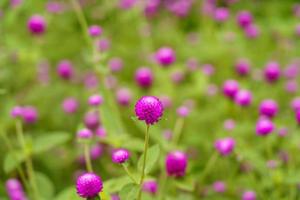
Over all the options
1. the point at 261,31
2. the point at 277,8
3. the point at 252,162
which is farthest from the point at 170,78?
the point at 277,8

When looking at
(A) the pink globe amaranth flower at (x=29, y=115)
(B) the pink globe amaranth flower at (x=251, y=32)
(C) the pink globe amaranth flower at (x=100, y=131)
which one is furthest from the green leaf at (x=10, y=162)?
(B) the pink globe amaranth flower at (x=251, y=32)

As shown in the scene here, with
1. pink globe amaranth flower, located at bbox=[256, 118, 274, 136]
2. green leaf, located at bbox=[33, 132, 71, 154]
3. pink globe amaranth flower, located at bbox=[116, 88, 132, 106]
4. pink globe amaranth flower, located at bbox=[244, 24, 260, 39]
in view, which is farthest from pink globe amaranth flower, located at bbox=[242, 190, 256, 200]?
pink globe amaranth flower, located at bbox=[244, 24, 260, 39]

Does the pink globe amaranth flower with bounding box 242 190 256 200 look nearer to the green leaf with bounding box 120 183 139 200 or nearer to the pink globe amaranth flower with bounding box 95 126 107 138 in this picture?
the pink globe amaranth flower with bounding box 95 126 107 138

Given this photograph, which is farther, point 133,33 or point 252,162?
point 133,33

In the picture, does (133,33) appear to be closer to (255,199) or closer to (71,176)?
(71,176)

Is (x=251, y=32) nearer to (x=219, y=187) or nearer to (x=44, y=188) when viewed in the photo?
(x=219, y=187)

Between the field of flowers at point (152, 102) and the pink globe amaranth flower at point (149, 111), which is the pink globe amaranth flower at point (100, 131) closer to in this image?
the field of flowers at point (152, 102)
